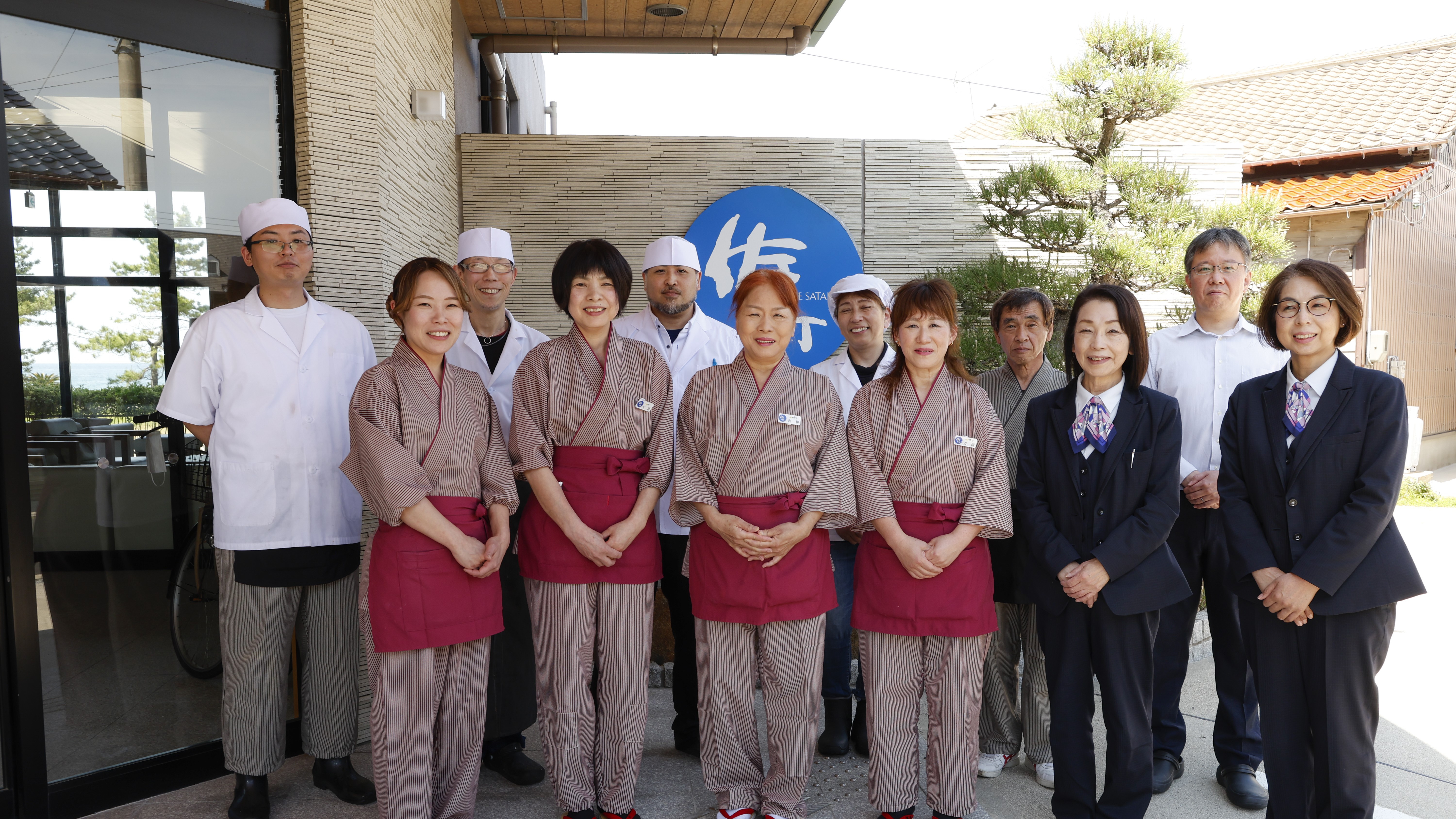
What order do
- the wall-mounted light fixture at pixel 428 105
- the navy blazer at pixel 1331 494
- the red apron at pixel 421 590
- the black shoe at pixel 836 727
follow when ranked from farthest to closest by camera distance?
the wall-mounted light fixture at pixel 428 105 < the black shoe at pixel 836 727 < the red apron at pixel 421 590 < the navy blazer at pixel 1331 494

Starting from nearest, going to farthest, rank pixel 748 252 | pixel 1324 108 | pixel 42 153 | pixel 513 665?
pixel 42 153, pixel 513 665, pixel 748 252, pixel 1324 108

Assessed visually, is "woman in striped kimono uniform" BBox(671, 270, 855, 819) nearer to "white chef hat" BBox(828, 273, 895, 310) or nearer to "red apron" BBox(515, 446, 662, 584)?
"red apron" BBox(515, 446, 662, 584)

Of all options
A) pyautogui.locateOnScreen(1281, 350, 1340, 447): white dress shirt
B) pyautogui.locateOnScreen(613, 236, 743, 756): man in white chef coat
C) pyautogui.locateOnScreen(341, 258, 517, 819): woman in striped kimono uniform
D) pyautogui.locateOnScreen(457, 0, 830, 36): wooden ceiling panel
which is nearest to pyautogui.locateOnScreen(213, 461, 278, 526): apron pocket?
pyautogui.locateOnScreen(341, 258, 517, 819): woman in striped kimono uniform

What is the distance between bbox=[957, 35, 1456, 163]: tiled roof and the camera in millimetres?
10078

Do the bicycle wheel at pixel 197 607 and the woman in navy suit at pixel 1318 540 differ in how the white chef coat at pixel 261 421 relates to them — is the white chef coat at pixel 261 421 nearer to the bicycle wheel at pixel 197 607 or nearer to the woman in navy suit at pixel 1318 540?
the bicycle wheel at pixel 197 607

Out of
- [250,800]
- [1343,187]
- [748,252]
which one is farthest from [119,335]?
[1343,187]

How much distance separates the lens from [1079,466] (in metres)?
2.57

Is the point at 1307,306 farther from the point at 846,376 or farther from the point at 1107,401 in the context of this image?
the point at 846,376

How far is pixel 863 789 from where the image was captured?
294cm

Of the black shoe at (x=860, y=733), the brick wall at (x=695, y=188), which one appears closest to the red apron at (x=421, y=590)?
the black shoe at (x=860, y=733)

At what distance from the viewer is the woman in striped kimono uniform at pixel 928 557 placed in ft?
8.43

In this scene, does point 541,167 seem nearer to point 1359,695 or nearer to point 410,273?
point 410,273

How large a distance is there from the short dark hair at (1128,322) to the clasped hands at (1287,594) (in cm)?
62

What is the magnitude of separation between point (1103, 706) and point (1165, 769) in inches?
25.9
